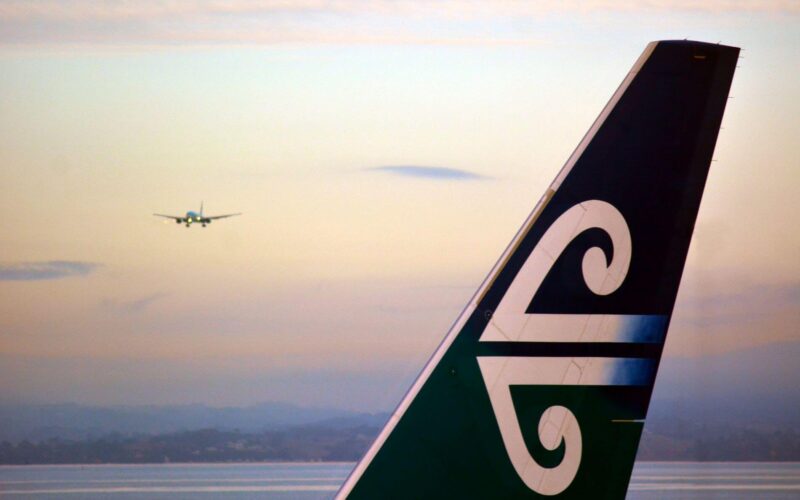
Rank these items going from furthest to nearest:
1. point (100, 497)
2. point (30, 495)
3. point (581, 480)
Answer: point (30, 495) < point (100, 497) < point (581, 480)

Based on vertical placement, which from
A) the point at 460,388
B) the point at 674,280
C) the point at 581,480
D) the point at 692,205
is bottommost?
the point at 581,480

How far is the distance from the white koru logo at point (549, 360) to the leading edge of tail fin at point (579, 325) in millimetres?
11

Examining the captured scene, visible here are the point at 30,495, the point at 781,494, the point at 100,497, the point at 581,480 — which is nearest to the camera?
the point at 581,480

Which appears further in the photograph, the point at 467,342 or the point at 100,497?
the point at 100,497

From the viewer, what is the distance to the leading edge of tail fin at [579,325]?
420 inches

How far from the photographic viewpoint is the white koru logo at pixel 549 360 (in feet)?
A: 34.8

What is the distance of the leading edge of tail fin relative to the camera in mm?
10664

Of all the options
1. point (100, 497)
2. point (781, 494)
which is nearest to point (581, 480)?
point (781, 494)

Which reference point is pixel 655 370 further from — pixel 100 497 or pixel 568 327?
pixel 100 497

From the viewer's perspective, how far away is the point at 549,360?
35.2 ft

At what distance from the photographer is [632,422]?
10.7m

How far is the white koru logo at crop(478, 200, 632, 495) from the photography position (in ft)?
34.8

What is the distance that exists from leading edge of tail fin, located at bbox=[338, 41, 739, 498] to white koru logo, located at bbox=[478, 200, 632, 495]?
0.01 m

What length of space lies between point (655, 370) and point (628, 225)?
136 cm
